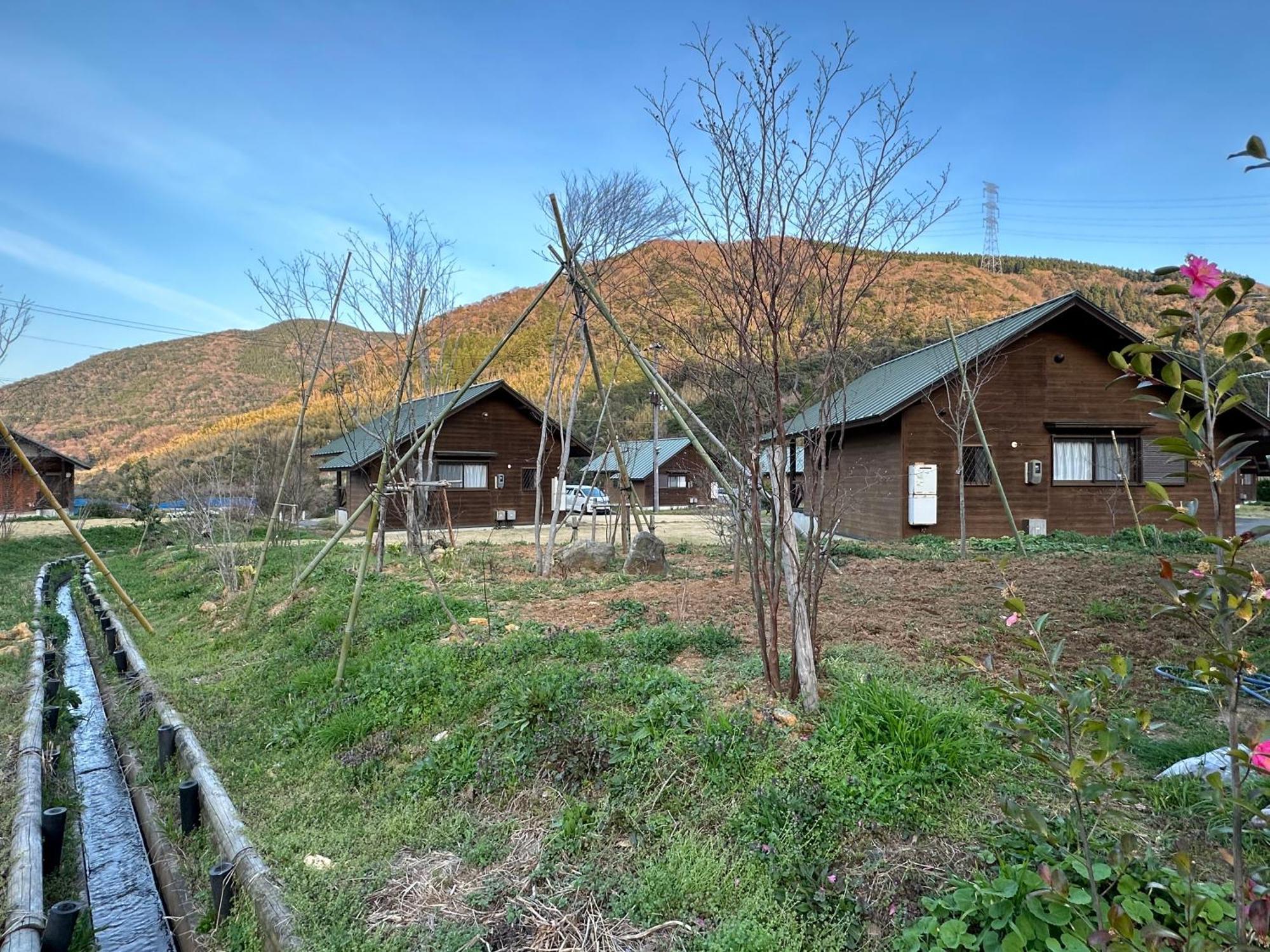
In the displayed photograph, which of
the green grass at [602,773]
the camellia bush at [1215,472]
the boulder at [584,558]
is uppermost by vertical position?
the camellia bush at [1215,472]

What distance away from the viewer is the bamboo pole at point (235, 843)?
106 inches

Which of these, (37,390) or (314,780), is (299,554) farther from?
(37,390)

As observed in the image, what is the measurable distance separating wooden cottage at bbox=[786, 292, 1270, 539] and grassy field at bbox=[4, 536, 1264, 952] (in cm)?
887

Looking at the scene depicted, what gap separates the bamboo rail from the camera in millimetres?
2684

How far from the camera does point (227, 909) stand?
3.04 m

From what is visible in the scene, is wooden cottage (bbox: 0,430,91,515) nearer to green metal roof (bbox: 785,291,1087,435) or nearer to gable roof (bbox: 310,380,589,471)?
gable roof (bbox: 310,380,589,471)

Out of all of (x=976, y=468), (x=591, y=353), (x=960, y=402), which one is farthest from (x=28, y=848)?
(x=976, y=468)

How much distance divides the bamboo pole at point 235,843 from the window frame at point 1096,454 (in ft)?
52.3

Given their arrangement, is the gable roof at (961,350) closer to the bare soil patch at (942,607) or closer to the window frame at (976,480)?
the window frame at (976,480)

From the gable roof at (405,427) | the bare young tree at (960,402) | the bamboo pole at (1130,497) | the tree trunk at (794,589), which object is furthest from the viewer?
the gable roof at (405,427)

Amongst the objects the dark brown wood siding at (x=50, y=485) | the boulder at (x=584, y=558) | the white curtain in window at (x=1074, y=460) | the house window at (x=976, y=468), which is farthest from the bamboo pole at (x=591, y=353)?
the dark brown wood siding at (x=50, y=485)

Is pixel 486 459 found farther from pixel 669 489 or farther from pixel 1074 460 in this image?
pixel 669 489

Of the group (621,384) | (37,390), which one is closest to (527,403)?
(621,384)

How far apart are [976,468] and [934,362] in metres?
2.50
